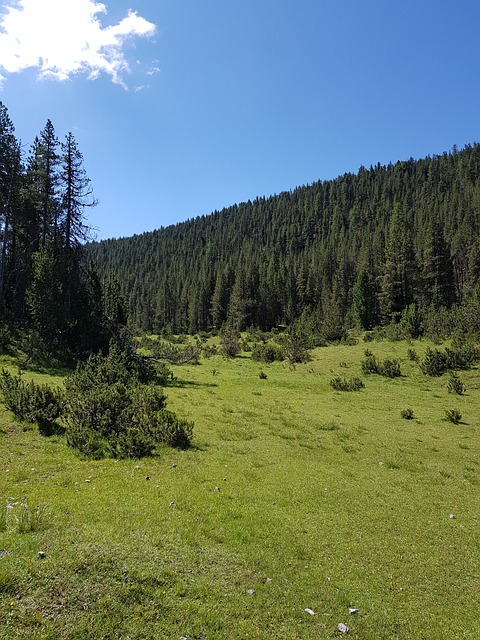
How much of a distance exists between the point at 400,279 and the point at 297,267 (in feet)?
163

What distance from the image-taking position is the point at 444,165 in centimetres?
19138

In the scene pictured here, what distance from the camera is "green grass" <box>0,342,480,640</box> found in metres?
5.28

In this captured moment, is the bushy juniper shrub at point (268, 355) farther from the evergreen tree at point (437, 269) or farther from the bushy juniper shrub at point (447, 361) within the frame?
the evergreen tree at point (437, 269)

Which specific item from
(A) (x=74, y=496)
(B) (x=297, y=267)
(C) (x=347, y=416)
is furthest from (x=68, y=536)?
(B) (x=297, y=267)

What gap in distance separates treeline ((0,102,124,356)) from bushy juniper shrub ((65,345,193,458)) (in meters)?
15.8

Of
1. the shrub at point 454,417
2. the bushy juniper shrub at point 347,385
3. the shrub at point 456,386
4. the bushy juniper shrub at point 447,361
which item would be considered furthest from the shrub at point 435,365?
the shrub at point 454,417

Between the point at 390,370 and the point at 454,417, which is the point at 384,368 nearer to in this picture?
the point at 390,370

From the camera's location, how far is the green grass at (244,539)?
17.3 ft

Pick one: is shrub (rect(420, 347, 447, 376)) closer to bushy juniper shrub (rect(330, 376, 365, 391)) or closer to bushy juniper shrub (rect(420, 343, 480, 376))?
bushy juniper shrub (rect(420, 343, 480, 376))

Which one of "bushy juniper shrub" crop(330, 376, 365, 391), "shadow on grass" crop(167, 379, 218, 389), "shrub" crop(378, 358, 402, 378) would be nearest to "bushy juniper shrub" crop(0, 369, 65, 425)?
"shadow on grass" crop(167, 379, 218, 389)

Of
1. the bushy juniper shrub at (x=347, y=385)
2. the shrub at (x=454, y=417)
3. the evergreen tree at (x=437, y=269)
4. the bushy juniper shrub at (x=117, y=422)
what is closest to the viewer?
the bushy juniper shrub at (x=117, y=422)

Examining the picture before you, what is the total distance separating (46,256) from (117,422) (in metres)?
22.0

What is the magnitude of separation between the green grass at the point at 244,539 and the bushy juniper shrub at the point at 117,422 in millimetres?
693

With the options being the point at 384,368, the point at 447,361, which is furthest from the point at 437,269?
the point at 384,368
